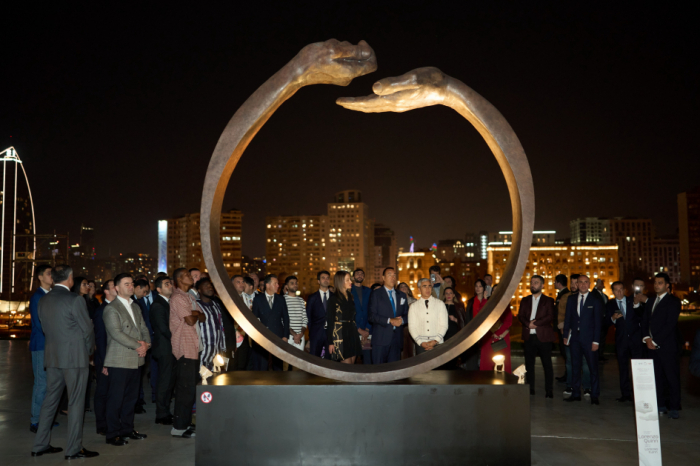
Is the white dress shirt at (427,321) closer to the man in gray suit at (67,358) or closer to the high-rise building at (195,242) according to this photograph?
the man in gray suit at (67,358)

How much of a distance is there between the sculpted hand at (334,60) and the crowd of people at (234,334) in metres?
2.53

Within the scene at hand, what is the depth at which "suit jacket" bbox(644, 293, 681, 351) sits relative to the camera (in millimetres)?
6398

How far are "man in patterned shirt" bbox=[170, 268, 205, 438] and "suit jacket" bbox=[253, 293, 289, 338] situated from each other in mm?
1374

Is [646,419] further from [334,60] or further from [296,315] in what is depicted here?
[296,315]

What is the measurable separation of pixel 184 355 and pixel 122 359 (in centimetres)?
60

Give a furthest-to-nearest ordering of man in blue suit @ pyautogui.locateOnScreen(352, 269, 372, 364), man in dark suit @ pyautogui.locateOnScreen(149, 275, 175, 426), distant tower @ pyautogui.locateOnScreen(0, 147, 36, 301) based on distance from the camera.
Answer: distant tower @ pyautogui.locateOnScreen(0, 147, 36, 301)
man in blue suit @ pyautogui.locateOnScreen(352, 269, 372, 364)
man in dark suit @ pyautogui.locateOnScreen(149, 275, 175, 426)

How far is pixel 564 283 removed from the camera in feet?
29.6

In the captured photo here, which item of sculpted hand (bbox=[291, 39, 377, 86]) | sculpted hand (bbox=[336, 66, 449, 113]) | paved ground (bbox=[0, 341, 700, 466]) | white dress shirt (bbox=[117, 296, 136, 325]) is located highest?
sculpted hand (bbox=[291, 39, 377, 86])

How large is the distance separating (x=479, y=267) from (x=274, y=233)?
51.9 metres

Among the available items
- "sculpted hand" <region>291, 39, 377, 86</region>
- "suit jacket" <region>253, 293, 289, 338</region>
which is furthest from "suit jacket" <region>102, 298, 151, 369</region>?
"sculpted hand" <region>291, 39, 377, 86</region>

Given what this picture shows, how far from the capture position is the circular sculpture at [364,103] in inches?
191

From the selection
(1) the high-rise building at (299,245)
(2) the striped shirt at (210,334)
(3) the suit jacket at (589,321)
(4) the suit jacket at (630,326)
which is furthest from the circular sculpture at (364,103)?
(1) the high-rise building at (299,245)

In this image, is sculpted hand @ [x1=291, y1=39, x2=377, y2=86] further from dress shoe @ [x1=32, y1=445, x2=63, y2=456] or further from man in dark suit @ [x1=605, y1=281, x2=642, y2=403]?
man in dark suit @ [x1=605, y1=281, x2=642, y2=403]

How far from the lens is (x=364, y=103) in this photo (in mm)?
5082
